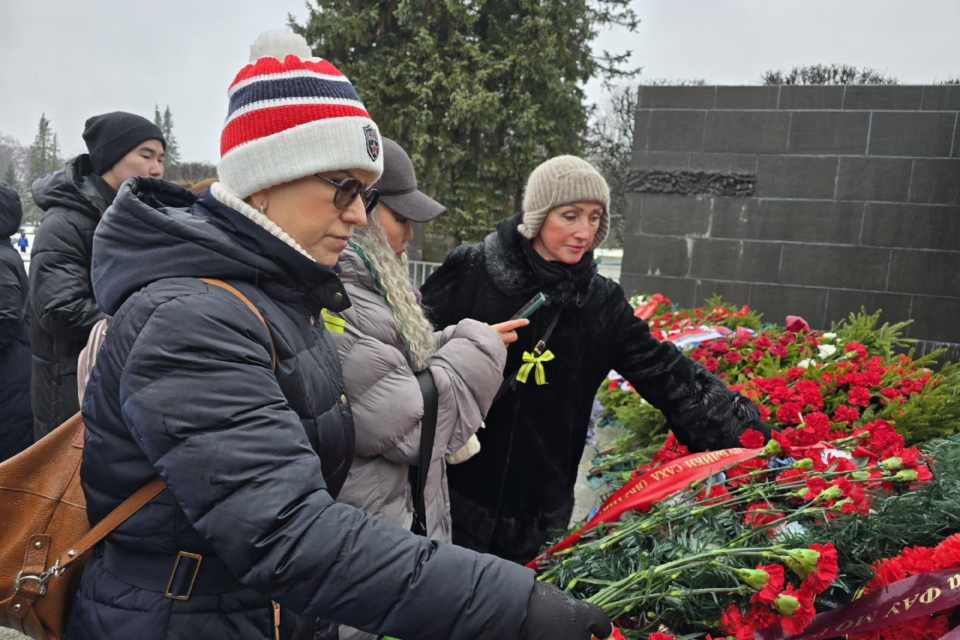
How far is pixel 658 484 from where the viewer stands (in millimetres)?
1914

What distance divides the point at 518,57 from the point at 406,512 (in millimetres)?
18407

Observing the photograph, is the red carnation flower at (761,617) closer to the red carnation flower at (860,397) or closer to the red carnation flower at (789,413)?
the red carnation flower at (789,413)

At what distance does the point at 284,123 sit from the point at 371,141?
17 cm

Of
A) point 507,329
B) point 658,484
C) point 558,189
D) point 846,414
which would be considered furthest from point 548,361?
point 846,414

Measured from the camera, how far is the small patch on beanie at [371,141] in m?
1.38

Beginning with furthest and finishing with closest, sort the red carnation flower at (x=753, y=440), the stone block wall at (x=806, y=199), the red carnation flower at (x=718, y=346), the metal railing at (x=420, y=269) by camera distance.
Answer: the metal railing at (x=420, y=269)
the stone block wall at (x=806, y=199)
the red carnation flower at (x=718, y=346)
the red carnation flower at (x=753, y=440)

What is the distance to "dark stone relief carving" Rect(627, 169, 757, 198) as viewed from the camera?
714cm

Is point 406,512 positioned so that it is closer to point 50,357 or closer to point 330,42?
point 50,357

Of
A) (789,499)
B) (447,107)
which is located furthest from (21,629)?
(447,107)

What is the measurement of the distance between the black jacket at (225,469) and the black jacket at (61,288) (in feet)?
6.63

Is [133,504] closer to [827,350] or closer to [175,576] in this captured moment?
[175,576]

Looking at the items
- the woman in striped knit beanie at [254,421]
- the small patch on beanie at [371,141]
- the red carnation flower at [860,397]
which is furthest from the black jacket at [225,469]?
the red carnation flower at [860,397]

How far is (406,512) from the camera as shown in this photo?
6.19 feet

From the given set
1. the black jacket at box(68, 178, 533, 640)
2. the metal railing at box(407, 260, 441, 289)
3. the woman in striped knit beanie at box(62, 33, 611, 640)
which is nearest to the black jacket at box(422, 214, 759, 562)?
the woman in striped knit beanie at box(62, 33, 611, 640)
